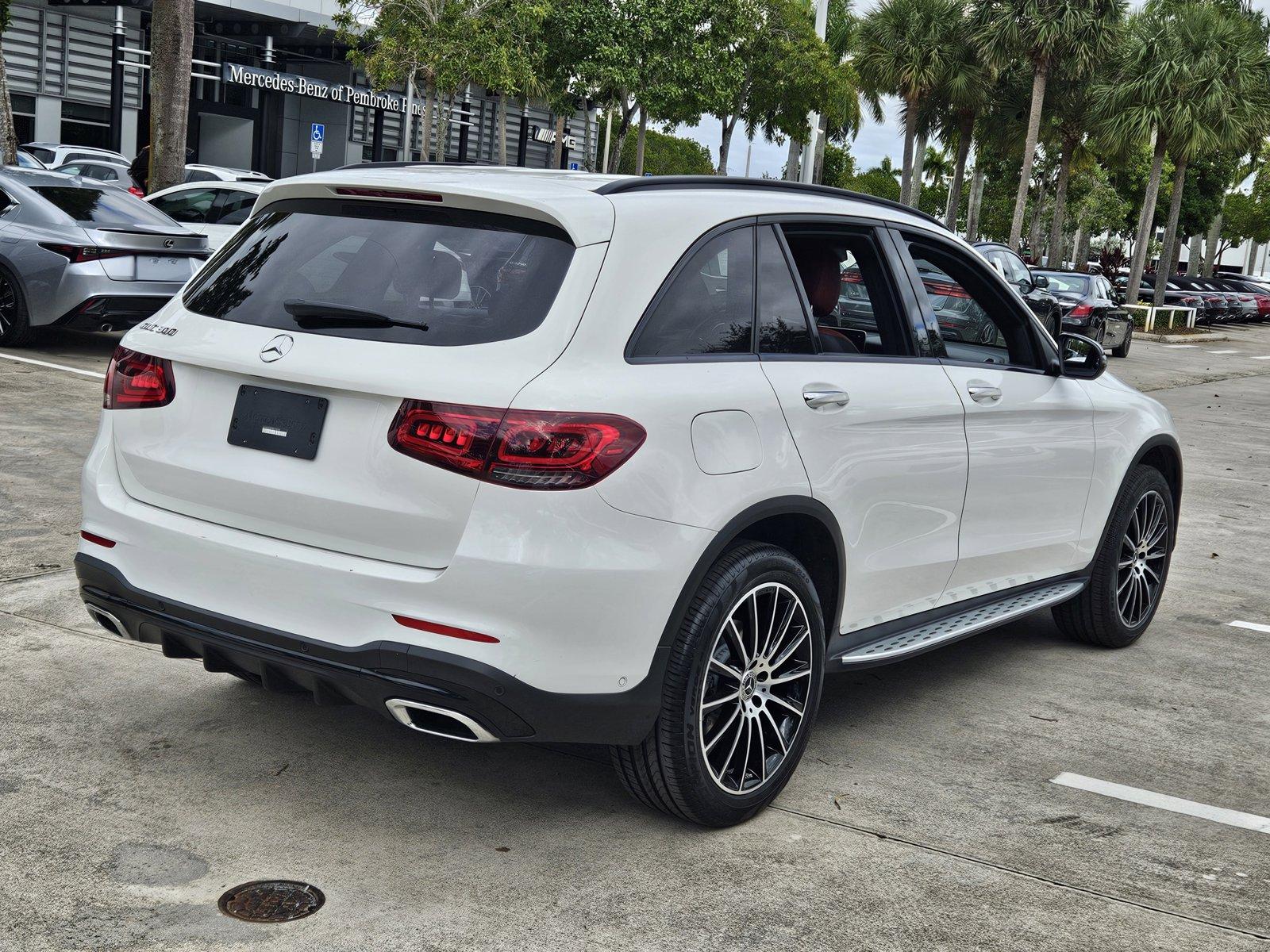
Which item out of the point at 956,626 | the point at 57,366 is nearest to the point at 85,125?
the point at 57,366

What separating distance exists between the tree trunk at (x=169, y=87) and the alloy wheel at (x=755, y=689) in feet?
47.3

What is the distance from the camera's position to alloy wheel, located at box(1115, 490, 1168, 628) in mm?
6055

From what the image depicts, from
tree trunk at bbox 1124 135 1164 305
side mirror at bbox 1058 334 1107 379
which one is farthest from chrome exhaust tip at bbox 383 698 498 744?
tree trunk at bbox 1124 135 1164 305

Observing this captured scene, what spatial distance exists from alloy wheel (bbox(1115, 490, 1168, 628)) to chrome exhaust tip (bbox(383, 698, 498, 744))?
3471 millimetres

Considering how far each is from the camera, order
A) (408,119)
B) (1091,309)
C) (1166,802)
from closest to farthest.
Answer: (1166,802) < (1091,309) < (408,119)

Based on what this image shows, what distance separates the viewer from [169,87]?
55.6ft

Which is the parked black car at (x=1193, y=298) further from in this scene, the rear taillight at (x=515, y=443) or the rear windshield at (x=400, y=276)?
the rear taillight at (x=515, y=443)

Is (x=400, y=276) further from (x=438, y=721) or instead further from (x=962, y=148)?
(x=962, y=148)

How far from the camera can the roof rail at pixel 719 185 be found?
381cm

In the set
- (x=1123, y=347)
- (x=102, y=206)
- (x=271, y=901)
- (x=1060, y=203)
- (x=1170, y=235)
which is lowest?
(x=271, y=901)

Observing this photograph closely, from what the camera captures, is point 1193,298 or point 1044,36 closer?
point 1044,36

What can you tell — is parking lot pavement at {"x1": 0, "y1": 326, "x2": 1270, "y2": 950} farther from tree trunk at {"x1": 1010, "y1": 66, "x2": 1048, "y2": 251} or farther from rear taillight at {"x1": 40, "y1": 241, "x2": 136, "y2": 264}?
tree trunk at {"x1": 1010, "y1": 66, "x2": 1048, "y2": 251}

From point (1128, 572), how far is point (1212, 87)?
3853 centimetres

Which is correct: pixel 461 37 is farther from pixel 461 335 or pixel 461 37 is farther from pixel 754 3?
pixel 461 335
